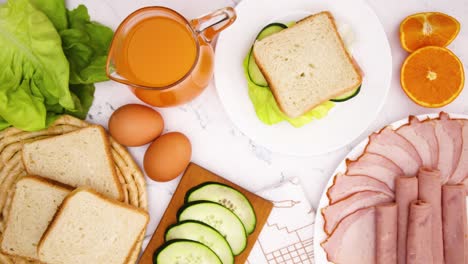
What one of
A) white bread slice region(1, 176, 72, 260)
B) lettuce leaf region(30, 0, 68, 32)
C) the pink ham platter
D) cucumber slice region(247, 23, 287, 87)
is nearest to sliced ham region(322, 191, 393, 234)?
the pink ham platter

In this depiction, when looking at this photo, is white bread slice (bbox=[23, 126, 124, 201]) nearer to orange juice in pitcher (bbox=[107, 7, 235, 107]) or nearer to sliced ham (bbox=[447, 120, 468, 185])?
orange juice in pitcher (bbox=[107, 7, 235, 107])

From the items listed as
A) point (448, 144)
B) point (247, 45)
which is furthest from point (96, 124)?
point (448, 144)

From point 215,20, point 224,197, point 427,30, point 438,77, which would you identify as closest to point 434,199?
point 438,77

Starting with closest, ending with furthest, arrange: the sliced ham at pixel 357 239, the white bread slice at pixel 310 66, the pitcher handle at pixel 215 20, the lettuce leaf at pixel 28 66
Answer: the pitcher handle at pixel 215 20 < the lettuce leaf at pixel 28 66 < the white bread slice at pixel 310 66 < the sliced ham at pixel 357 239

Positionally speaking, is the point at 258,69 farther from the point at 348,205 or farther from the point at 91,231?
the point at 91,231

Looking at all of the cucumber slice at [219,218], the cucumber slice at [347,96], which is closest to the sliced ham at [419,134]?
the cucumber slice at [347,96]

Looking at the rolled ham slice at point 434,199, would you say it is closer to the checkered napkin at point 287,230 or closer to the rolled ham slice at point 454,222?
the rolled ham slice at point 454,222
